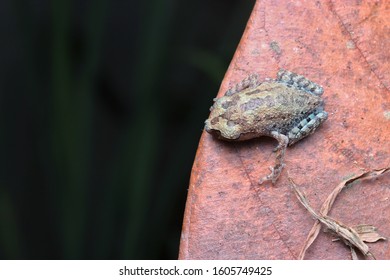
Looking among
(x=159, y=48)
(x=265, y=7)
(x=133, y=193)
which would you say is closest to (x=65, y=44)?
(x=159, y=48)

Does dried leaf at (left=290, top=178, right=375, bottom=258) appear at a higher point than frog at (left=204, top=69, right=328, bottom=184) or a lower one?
lower

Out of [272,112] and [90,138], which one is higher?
[272,112]

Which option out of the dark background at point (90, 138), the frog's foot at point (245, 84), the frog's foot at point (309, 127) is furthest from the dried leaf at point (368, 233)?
the dark background at point (90, 138)

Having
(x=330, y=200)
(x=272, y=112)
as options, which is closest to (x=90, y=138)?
(x=272, y=112)

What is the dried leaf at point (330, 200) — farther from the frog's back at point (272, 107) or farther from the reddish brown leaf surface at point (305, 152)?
the frog's back at point (272, 107)

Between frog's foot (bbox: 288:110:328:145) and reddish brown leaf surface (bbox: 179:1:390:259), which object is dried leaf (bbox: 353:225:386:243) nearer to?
reddish brown leaf surface (bbox: 179:1:390:259)

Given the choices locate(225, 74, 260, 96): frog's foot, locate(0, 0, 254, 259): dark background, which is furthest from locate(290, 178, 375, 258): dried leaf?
locate(0, 0, 254, 259): dark background

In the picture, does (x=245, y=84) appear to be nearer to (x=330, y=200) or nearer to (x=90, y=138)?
(x=330, y=200)

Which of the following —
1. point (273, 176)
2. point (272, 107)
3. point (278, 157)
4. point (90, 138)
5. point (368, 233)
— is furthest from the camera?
point (90, 138)
